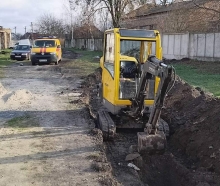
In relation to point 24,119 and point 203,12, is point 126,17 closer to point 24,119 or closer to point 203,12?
point 203,12

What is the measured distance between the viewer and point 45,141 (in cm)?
794

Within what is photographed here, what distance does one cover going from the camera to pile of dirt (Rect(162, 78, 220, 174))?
7879 millimetres

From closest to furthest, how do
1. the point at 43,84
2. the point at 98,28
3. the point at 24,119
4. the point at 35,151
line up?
the point at 35,151 < the point at 24,119 < the point at 43,84 < the point at 98,28

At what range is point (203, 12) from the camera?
90.2 ft

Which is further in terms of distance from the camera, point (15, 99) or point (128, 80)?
point (15, 99)

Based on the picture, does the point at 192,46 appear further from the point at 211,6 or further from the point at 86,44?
the point at 86,44

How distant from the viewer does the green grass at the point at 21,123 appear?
9.19 m

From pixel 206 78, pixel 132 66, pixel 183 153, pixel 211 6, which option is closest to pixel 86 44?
pixel 211 6

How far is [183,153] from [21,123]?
13.7ft

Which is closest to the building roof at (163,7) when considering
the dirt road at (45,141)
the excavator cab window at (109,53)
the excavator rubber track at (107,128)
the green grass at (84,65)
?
the green grass at (84,65)

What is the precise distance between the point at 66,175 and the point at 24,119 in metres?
4.25

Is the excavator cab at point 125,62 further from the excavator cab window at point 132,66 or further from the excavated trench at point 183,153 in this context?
the excavated trench at point 183,153

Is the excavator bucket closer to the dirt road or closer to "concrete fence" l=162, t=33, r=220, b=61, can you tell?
the dirt road

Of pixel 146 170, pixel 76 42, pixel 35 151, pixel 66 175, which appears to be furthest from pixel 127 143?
pixel 76 42
